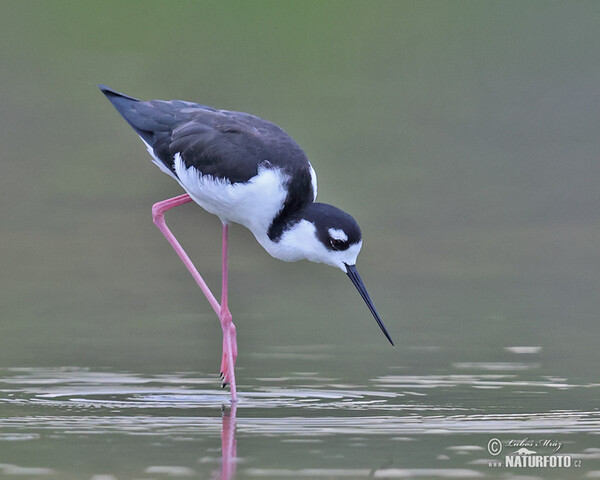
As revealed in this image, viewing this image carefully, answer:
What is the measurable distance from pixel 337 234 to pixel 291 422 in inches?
61.9

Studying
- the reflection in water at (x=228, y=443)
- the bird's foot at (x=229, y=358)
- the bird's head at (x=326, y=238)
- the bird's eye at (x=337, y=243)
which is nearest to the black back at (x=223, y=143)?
the bird's head at (x=326, y=238)

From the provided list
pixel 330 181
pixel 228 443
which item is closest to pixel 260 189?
pixel 228 443

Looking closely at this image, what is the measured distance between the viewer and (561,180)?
17328mm

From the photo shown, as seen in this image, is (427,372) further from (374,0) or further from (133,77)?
(374,0)

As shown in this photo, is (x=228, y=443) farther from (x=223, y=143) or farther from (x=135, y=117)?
(x=135, y=117)

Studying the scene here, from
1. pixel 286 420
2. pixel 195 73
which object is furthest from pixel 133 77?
pixel 286 420

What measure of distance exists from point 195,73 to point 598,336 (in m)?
10.3

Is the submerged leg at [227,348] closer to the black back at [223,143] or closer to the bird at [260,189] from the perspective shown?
the bird at [260,189]

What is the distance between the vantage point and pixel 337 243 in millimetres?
9062

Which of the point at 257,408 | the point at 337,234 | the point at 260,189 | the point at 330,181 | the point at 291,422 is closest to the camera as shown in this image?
the point at 291,422

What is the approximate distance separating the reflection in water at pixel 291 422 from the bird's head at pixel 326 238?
756 millimetres

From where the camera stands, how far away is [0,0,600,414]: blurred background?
35.6 ft

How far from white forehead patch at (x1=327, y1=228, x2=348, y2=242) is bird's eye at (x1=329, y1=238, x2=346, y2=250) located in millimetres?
17

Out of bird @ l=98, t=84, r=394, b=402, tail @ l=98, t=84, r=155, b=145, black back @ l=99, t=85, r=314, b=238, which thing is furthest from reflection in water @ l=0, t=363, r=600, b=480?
tail @ l=98, t=84, r=155, b=145
